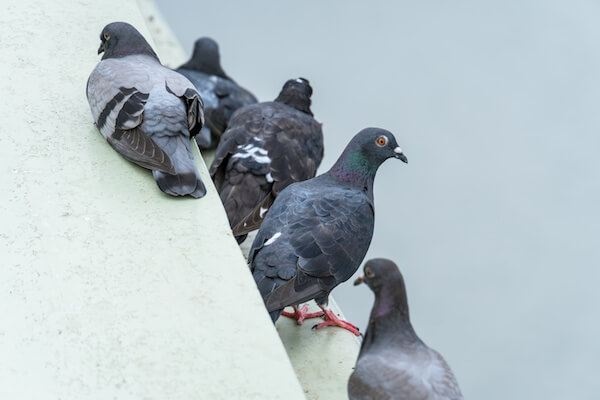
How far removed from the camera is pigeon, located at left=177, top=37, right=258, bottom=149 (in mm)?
7332

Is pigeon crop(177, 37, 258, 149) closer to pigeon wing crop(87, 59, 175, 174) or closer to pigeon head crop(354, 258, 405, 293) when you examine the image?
pigeon wing crop(87, 59, 175, 174)

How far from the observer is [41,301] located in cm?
Result: 383

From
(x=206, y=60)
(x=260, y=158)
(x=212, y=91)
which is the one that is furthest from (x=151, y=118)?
(x=206, y=60)

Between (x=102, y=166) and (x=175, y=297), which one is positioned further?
(x=102, y=166)

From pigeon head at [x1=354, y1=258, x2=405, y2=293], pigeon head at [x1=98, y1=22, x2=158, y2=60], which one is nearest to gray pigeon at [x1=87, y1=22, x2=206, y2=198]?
pigeon head at [x1=98, y1=22, x2=158, y2=60]

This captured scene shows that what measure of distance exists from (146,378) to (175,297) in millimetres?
498

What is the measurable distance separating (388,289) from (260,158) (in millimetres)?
2334

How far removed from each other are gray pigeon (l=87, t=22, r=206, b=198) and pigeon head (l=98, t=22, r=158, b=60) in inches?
10.1

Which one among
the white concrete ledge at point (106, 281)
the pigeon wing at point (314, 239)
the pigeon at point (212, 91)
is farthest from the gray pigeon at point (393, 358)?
the pigeon at point (212, 91)

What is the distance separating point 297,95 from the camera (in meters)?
6.61

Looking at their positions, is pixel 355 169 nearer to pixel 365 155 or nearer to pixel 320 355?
pixel 365 155

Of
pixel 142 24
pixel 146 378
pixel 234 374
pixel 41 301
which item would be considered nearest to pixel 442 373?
pixel 234 374

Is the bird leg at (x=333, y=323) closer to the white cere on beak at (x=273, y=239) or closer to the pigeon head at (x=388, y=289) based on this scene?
the white cere on beak at (x=273, y=239)

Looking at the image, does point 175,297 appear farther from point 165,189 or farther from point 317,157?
point 317,157
